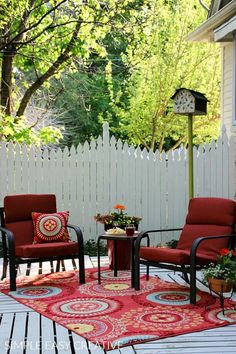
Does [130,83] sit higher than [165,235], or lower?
higher

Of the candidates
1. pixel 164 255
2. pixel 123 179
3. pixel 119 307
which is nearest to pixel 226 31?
pixel 123 179

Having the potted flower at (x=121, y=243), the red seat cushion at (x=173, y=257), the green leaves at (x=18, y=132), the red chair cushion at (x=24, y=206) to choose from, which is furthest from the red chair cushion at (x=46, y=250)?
the green leaves at (x=18, y=132)

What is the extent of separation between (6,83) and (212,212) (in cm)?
606

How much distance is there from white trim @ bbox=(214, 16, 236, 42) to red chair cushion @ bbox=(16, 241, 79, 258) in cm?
428

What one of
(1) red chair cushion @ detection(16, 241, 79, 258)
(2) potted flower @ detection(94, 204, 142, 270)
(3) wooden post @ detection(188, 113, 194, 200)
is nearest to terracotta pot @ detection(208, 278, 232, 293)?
(1) red chair cushion @ detection(16, 241, 79, 258)

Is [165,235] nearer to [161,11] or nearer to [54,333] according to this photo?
[54,333]

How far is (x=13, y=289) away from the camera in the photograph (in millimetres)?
5258


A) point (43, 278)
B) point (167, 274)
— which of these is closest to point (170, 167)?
point (167, 274)

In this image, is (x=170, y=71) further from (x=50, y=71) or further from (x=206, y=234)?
(x=206, y=234)

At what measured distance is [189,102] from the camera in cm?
700

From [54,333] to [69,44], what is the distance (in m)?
7.58

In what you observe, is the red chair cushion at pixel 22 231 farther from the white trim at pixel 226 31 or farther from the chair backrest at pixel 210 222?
the white trim at pixel 226 31

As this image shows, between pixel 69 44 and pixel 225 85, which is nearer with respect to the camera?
pixel 225 85

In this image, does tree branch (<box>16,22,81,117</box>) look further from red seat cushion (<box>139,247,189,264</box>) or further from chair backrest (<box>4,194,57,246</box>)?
red seat cushion (<box>139,247,189,264</box>)
